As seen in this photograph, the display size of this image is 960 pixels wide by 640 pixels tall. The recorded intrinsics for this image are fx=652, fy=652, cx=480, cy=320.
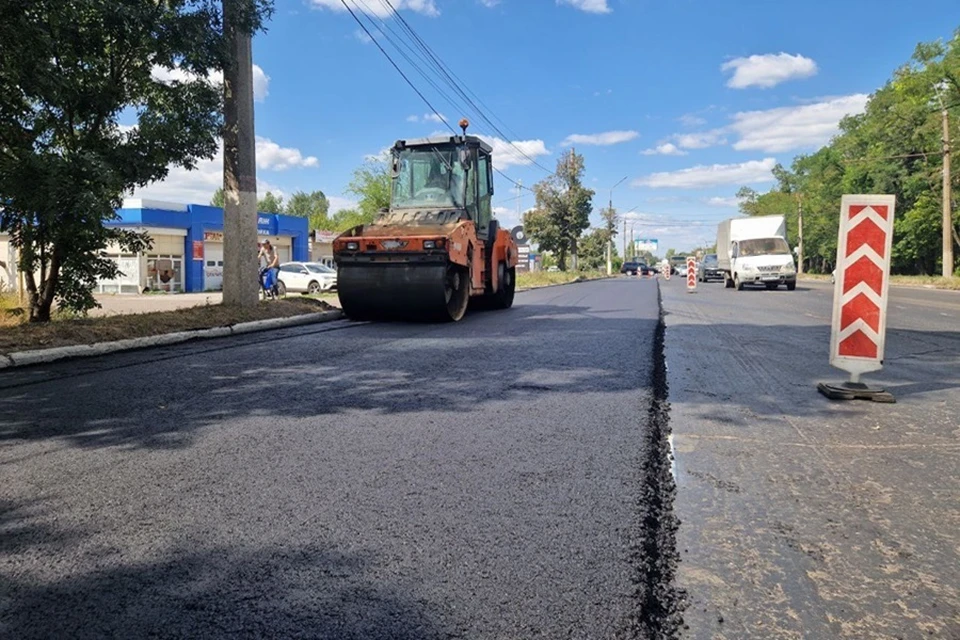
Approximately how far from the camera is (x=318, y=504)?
3080 mm

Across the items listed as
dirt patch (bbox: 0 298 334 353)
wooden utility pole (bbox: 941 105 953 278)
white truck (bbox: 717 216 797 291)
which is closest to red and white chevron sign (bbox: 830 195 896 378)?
dirt patch (bbox: 0 298 334 353)

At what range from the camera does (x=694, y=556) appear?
2.64 meters

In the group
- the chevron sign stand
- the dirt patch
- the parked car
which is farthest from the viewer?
the parked car

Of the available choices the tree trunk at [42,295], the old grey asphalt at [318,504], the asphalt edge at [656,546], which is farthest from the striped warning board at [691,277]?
the asphalt edge at [656,546]

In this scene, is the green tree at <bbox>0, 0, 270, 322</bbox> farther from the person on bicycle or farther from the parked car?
the parked car

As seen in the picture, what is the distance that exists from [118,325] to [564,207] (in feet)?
138

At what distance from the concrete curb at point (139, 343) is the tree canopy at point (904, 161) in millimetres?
40546

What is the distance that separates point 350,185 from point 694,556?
57.2 m

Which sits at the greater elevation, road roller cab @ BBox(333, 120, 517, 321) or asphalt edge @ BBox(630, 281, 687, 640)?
road roller cab @ BBox(333, 120, 517, 321)

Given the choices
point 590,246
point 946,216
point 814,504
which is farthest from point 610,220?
point 814,504

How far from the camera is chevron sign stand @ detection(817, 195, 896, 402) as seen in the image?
18.3 ft

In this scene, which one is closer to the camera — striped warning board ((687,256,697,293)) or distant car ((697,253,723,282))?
striped warning board ((687,256,697,293))

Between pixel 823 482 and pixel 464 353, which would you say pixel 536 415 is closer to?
pixel 823 482

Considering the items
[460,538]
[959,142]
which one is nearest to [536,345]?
[460,538]
